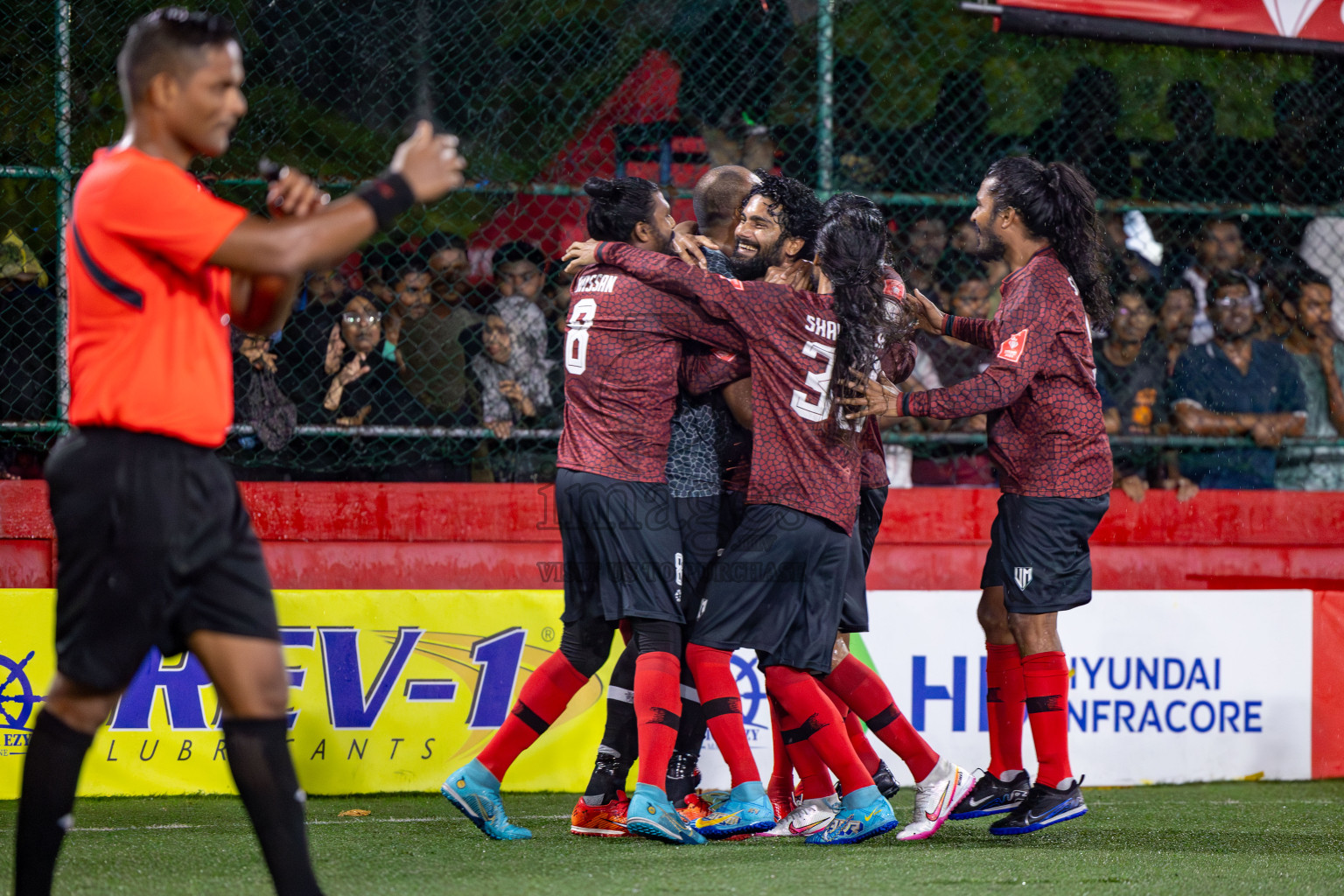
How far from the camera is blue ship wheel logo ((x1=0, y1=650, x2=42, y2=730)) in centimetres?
497

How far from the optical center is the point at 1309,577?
21.6 feet

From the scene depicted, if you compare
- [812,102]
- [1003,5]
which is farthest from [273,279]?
[1003,5]

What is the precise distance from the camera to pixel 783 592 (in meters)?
3.92

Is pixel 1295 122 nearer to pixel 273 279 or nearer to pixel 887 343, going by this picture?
pixel 887 343

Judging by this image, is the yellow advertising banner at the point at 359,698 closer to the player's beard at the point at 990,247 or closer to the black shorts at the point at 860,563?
the black shorts at the point at 860,563

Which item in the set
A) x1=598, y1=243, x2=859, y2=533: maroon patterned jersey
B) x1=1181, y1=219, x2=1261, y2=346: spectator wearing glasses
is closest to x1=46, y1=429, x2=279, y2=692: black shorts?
x1=598, y1=243, x2=859, y2=533: maroon patterned jersey

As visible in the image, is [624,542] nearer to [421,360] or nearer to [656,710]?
[656,710]

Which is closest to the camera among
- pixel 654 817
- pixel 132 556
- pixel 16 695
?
pixel 132 556

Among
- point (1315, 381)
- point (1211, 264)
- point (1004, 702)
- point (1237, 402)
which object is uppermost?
point (1211, 264)

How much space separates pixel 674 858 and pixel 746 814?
0.38m

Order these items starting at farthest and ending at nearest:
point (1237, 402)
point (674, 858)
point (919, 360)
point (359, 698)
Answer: point (1237, 402)
point (919, 360)
point (359, 698)
point (674, 858)

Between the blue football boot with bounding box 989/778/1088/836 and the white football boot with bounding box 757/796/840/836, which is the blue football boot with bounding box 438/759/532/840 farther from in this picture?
the blue football boot with bounding box 989/778/1088/836

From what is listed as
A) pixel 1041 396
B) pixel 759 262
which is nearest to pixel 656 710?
pixel 759 262

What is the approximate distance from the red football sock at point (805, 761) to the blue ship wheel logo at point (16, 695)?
2.87 m
